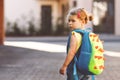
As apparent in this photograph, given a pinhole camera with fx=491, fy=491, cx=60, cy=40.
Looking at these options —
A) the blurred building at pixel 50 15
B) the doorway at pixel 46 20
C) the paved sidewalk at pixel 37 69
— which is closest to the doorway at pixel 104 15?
the blurred building at pixel 50 15

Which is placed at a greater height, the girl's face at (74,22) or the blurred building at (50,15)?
the girl's face at (74,22)

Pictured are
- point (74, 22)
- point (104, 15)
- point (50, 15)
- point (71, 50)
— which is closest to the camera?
point (71, 50)

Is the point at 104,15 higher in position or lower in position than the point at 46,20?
higher

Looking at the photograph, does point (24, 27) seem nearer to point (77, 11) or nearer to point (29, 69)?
point (29, 69)

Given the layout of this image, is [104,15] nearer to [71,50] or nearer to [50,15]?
[50,15]

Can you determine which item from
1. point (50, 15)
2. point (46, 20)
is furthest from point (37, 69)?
point (50, 15)

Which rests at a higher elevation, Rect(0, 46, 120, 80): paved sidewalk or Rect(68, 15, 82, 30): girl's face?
Rect(68, 15, 82, 30): girl's face

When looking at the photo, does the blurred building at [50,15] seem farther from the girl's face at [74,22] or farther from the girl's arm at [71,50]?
the girl's arm at [71,50]

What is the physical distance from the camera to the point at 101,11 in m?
39.5

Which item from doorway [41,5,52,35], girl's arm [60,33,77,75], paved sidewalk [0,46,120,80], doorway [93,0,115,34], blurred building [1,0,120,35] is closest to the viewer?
girl's arm [60,33,77,75]

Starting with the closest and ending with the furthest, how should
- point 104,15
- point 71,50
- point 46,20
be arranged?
point 71,50, point 104,15, point 46,20

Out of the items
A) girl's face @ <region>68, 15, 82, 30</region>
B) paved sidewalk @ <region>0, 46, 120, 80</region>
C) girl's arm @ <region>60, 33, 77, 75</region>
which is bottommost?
paved sidewalk @ <region>0, 46, 120, 80</region>

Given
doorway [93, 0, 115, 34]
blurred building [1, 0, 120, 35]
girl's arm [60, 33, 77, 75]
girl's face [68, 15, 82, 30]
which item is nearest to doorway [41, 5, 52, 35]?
blurred building [1, 0, 120, 35]

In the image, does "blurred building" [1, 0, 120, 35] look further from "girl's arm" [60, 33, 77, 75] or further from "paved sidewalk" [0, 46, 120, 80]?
"girl's arm" [60, 33, 77, 75]
